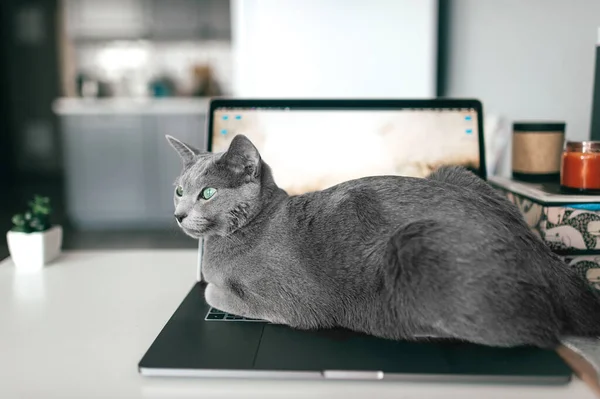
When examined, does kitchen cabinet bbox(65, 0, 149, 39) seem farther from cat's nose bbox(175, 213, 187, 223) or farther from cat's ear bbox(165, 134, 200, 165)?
cat's nose bbox(175, 213, 187, 223)

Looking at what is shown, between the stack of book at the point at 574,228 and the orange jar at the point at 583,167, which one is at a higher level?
the orange jar at the point at 583,167

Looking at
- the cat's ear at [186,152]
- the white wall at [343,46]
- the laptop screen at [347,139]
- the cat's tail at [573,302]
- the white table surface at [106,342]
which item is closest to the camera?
the white table surface at [106,342]

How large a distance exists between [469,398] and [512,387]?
→ 60 millimetres

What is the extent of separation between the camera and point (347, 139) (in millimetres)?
994

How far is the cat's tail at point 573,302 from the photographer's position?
0.70m

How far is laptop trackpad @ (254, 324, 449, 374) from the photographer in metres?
0.62

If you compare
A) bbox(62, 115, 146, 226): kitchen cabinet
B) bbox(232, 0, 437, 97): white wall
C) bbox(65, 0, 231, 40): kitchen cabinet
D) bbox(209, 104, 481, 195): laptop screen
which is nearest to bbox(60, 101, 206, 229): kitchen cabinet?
bbox(62, 115, 146, 226): kitchen cabinet

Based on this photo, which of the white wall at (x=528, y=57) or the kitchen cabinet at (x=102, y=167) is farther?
the kitchen cabinet at (x=102, y=167)

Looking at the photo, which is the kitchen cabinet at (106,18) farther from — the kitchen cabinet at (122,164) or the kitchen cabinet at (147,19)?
the kitchen cabinet at (122,164)

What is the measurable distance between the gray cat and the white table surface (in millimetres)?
94

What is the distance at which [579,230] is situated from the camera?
88 cm

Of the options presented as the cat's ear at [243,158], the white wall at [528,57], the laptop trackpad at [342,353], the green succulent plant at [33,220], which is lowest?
the laptop trackpad at [342,353]

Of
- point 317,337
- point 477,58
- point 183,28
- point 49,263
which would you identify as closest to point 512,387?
point 317,337

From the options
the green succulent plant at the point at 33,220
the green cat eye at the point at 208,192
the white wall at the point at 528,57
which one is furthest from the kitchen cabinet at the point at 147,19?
the green cat eye at the point at 208,192
